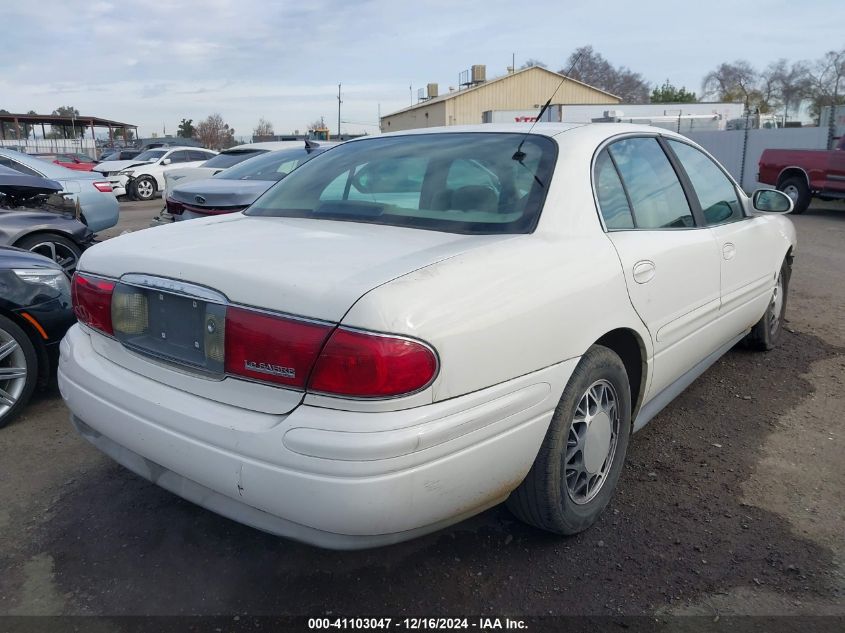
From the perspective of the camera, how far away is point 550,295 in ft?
7.44

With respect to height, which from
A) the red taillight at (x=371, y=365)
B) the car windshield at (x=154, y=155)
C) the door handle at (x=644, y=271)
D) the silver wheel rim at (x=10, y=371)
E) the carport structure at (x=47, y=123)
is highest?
the carport structure at (x=47, y=123)

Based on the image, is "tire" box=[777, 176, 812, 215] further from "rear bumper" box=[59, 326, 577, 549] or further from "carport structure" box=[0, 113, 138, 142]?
"carport structure" box=[0, 113, 138, 142]

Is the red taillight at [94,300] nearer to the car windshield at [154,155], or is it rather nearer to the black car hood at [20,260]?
the black car hood at [20,260]

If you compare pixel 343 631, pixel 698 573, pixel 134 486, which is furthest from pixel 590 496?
pixel 134 486

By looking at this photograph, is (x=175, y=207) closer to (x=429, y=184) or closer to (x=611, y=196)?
(x=429, y=184)

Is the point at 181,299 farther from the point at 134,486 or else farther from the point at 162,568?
the point at 134,486

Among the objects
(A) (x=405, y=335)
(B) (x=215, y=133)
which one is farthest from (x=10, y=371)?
(B) (x=215, y=133)

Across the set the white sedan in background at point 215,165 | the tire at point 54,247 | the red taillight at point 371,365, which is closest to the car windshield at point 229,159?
the white sedan in background at point 215,165

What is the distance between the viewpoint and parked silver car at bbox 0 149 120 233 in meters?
8.19

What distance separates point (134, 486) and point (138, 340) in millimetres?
1061

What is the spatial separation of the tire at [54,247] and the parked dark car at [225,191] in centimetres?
99

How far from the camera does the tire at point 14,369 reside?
146 inches

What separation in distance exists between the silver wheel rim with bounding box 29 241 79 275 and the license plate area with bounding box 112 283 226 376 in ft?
14.0

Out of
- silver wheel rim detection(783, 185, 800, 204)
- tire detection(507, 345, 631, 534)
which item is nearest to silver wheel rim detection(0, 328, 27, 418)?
tire detection(507, 345, 631, 534)
